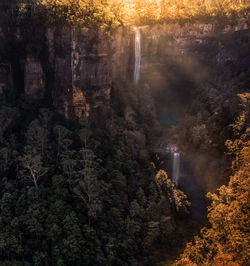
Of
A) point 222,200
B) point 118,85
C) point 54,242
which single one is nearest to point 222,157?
point 222,200

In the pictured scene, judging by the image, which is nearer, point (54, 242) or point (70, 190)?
point (54, 242)

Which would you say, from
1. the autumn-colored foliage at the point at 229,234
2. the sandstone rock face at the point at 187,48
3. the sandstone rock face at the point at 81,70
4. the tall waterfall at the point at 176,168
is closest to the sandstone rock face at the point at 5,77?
the sandstone rock face at the point at 81,70

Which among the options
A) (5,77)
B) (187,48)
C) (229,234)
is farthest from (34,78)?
(229,234)

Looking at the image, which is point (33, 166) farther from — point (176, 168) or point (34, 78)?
point (176, 168)

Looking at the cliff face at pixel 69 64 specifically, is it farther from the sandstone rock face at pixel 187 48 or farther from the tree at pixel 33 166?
the tree at pixel 33 166

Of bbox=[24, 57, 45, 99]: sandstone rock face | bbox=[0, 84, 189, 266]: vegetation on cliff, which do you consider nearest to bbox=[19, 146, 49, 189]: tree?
bbox=[0, 84, 189, 266]: vegetation on cliff

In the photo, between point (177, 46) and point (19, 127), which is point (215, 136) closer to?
point (177, 46)
